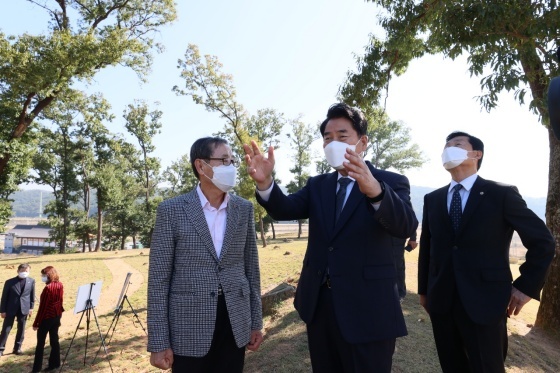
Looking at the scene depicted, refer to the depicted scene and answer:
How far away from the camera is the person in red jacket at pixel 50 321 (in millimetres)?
7000

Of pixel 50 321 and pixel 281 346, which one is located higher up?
pixel 281 346

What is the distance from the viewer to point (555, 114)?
1.28 metres

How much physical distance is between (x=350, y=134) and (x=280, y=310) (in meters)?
5.31

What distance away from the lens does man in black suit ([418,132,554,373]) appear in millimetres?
2918

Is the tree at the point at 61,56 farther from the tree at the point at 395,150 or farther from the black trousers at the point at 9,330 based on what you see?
the tree at the point at 395,150

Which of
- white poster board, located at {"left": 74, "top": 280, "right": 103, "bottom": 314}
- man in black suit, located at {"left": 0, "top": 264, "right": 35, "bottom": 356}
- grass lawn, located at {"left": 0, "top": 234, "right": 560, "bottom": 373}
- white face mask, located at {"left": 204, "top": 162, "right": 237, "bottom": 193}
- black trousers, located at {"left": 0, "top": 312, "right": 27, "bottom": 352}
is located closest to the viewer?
white face mask, located at {"left": 204, "top": 162, "right": 237, "bottom": 193}

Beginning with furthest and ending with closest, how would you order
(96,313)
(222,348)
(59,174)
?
1. (59,174)
2. (96,313)
3. (222,348)

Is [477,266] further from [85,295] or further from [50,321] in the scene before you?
[50,321]

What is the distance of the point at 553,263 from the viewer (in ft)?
23.1

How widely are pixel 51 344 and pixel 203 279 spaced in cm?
629

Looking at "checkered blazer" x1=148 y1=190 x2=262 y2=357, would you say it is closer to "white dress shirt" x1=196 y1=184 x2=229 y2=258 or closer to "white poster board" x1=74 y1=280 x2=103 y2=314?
"white dress shirt" x1=196 y1=184 x2=229 y2=258

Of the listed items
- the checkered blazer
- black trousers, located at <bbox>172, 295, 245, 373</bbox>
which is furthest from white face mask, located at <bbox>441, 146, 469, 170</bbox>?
black trousers, located at <bbox>172, 295, 245, 373</bbox>

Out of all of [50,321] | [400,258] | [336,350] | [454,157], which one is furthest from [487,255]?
[50,321]

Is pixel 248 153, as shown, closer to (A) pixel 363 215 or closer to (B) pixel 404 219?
(A) pixel 363 215
